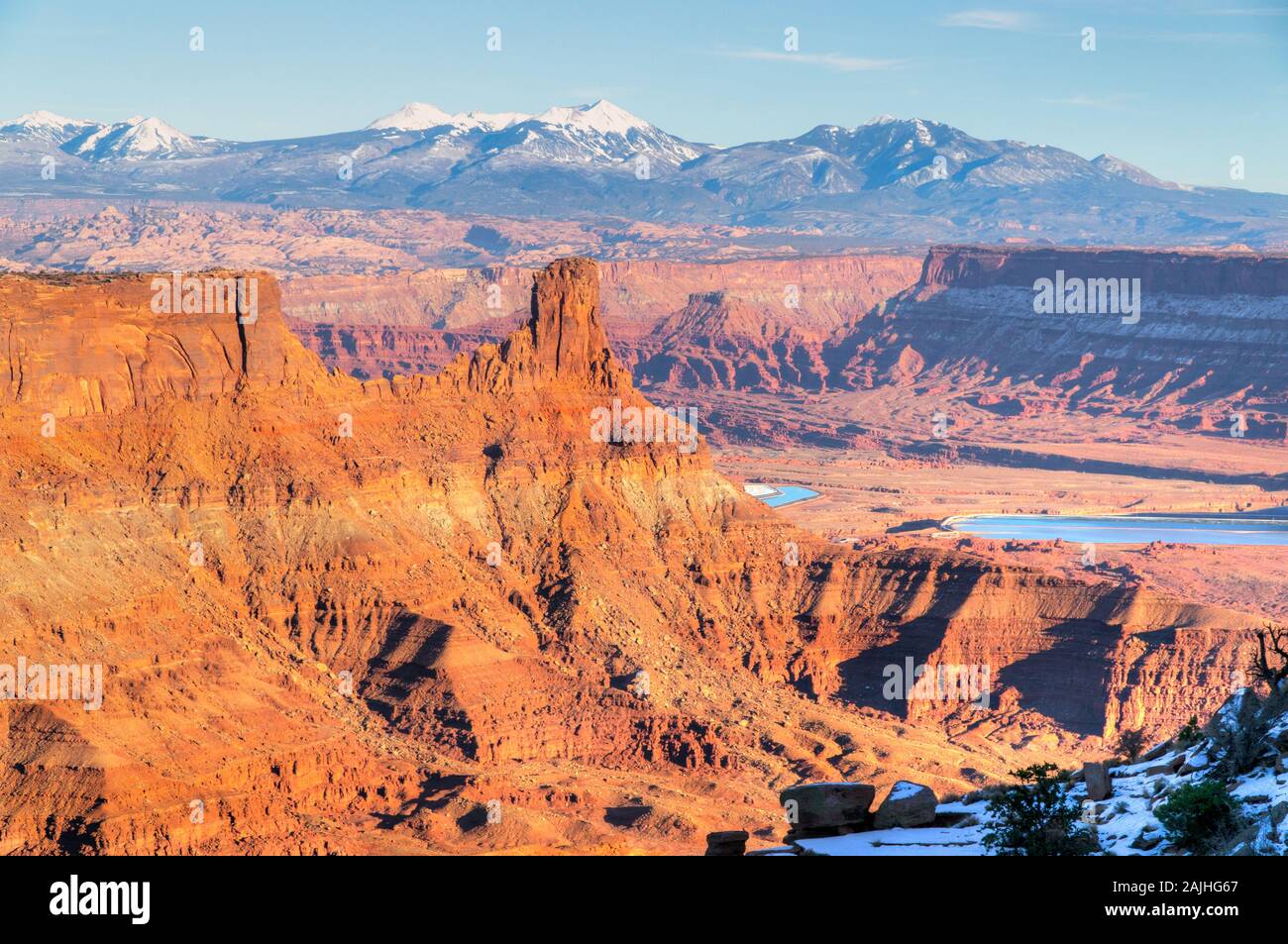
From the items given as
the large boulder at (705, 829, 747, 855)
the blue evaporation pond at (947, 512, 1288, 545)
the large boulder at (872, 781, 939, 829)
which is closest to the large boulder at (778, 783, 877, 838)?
the large boulder at (872, 781, 939, 829)

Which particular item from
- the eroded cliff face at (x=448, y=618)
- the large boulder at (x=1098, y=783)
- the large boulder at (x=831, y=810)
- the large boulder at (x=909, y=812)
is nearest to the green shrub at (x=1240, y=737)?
the large boulder at (x=1098, y=783)

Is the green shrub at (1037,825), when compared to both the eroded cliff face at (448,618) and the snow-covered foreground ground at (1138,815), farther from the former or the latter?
the eroded cliff face at (448,618)

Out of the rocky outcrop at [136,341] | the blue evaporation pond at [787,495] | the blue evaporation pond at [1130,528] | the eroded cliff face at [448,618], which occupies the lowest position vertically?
the blue evaporation pond at [1130,528]

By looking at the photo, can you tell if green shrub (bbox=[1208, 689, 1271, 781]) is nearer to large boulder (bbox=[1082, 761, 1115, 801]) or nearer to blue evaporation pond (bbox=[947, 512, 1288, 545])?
large boulder (bbox=[1082, 761, 1115, 801])
